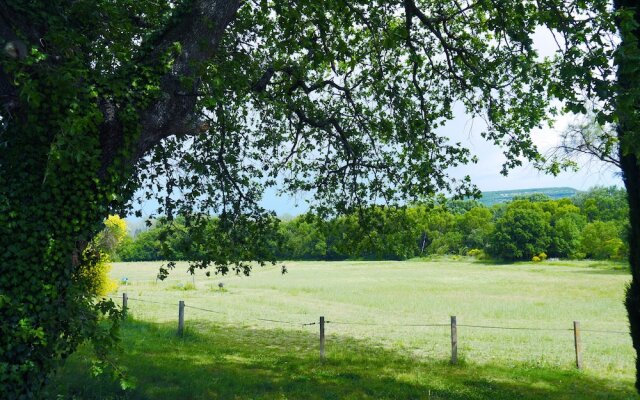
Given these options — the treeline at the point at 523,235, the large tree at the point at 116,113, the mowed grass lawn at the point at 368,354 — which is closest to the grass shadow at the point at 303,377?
the mowed grass lawn at the point at 368,354

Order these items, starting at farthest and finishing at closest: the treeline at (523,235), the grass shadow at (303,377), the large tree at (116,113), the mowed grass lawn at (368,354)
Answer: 1. the treeline at (523,235)
2. the mowed grass lawn at (368,354)
3. the grass shadow at (303,377)
4. the large tree at (116,113)

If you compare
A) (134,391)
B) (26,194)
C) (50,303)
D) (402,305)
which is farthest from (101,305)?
(402,305)

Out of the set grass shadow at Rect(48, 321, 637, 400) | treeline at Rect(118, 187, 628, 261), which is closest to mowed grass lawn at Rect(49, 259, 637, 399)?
grass shadow at Rect(48, 321, 637, 400)

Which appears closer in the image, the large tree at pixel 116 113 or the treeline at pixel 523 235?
the large tree at pixel 116 113

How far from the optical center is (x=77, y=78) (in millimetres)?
6207

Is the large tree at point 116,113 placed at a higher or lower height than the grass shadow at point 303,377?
higher

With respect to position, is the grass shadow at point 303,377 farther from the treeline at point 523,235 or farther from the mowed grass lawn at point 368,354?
the treeline at point 523,235

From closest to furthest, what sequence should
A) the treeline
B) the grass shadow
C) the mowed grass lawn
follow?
the grass shadow
the mowed grass lawn
the treeline

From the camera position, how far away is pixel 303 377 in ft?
39.8

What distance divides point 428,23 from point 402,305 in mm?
27127

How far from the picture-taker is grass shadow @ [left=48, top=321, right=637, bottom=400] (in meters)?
9.95

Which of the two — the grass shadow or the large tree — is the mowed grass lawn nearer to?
the grass shadow

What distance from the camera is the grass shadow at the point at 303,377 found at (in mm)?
9953

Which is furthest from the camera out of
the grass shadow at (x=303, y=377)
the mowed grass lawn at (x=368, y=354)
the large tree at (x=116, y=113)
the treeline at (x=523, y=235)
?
the treeline at (x=523, y=235)
